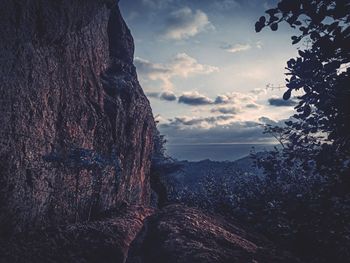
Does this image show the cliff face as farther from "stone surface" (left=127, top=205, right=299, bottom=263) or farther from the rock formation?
"stone surface" (left=127, top=205, right=299, bottom=263)

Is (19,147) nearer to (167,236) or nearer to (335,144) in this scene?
(167,236)

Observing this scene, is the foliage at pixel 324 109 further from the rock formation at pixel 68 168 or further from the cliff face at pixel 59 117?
the cliff face at pixel 59 117

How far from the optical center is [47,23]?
800 centimetres

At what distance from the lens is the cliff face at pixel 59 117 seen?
6.85 m

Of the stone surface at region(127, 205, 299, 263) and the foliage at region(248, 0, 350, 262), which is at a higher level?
the foliage at region(248, 0, 350, 262)

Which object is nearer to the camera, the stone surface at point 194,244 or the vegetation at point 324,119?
the vegetation at point 324,119

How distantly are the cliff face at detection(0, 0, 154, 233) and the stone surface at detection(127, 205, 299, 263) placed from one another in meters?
2.58

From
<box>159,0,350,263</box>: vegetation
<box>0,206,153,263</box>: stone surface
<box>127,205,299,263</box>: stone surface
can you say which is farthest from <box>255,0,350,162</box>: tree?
<box>0,206,153,263</box>: stone surface

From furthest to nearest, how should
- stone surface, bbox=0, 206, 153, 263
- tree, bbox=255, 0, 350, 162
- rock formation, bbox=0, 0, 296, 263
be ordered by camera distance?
rock formation, bbox=0, 0, 296, 263 → stone surface, bbox=0, 206, 153, 263 → tree, bbox=255, 0, 350, 162

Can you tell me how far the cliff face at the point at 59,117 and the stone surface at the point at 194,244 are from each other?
8.47 feet

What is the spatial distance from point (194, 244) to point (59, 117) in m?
5.58

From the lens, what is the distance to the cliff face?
22.5 feet

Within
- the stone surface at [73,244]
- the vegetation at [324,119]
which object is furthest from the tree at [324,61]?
the stone surface at [73,244]

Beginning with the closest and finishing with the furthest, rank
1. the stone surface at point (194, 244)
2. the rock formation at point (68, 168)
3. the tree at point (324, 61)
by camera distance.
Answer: the tree at point (324, 61), the rock formation at point (68, 168), the stone surface at point (194, 244)
